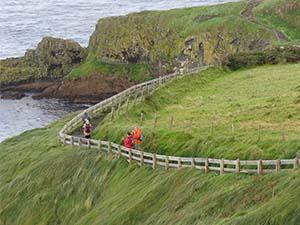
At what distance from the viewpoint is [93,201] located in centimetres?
3356

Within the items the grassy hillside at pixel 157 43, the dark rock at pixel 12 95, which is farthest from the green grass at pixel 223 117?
the dark rock at pixel 12 95

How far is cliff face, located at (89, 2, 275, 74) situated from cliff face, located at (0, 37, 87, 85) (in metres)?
3.63

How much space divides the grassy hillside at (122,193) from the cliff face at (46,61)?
64295mm

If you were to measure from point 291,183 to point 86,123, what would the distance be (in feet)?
53.5

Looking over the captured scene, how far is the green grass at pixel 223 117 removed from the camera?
31.5 m

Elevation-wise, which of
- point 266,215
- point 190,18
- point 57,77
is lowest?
point 57,77

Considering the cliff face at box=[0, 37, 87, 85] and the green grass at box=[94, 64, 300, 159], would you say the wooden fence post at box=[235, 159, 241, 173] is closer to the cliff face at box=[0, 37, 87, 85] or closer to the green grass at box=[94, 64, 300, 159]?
the green grass at box=[94, 64, 300, 159]

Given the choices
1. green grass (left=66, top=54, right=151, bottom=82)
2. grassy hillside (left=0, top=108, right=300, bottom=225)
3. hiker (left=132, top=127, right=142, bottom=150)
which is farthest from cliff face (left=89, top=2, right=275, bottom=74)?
hiker (left=132, top=127, right=142, bottom=150)

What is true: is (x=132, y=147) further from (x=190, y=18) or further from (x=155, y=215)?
(x=190, y=18)

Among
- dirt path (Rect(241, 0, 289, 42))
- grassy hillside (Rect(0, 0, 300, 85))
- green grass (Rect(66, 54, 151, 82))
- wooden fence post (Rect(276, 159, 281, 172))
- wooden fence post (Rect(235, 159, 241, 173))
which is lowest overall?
green grass (Rect(66, 54, 151, 82))

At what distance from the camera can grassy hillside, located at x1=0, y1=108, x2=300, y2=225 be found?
2581cm

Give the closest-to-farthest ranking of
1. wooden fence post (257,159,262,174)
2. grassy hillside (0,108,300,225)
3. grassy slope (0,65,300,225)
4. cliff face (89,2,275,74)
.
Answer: grassy hillside (0,108,300,225) < grassy slope (0,65,300,225) < wooden fence post (257,159,262,174) < cliff face (89,2,275,74)

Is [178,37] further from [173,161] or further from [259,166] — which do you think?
[259,166]

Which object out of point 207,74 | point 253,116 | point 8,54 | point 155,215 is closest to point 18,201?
point 155,215
